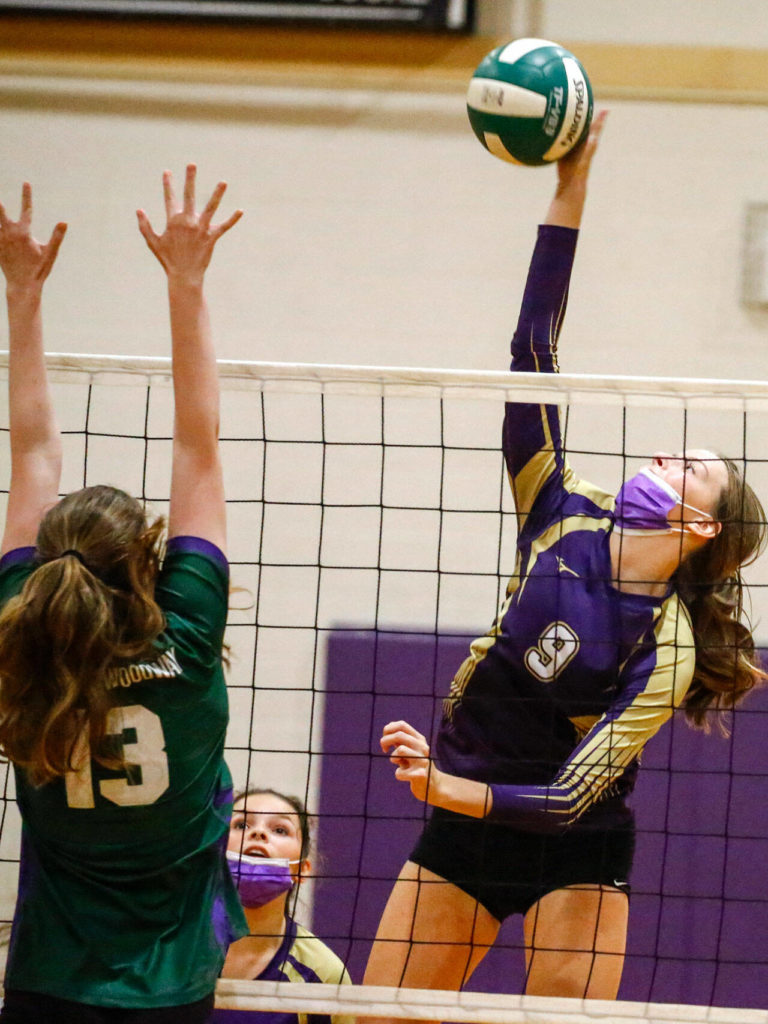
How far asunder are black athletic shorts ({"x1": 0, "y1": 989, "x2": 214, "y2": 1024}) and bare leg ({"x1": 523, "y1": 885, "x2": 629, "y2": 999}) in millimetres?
1086

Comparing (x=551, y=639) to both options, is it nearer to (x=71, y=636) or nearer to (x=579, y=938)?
(x=579, y=938)

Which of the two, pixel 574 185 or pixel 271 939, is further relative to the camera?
pixel 271 939

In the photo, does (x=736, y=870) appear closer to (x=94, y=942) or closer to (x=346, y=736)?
(x=346, y=736)

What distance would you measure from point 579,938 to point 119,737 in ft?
4.59

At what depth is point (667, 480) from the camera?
9.45 feet

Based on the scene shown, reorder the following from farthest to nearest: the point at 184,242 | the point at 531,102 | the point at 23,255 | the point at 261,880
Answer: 1. the point at 261,880
2. the point at 531,102
3. the point at 23,255
4. the point at 184,242

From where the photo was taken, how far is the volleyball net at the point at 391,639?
4.43 meters

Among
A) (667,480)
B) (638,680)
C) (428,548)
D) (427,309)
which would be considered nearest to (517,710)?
(638,680)

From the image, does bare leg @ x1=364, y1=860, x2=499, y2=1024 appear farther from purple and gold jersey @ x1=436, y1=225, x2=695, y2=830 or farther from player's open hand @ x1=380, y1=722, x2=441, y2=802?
player's open hand @ x1=380, y1=722, x2=441, y2=802


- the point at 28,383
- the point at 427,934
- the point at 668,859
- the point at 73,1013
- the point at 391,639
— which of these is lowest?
the point at 668,859

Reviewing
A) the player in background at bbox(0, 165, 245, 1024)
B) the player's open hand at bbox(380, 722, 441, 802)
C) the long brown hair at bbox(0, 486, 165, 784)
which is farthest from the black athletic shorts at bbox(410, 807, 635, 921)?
the long brown hair at bbox(0, 486, 165, 784)

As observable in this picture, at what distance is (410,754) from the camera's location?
2303mm

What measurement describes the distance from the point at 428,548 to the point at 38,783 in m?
2.97

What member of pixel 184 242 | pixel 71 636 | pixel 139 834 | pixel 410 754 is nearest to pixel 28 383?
A: pixel 184 242
